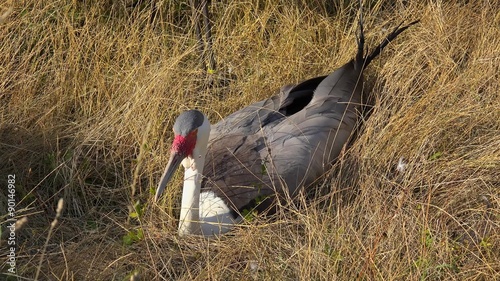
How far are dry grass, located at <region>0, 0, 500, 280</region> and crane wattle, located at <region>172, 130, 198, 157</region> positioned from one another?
199mm

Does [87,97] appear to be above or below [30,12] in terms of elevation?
below

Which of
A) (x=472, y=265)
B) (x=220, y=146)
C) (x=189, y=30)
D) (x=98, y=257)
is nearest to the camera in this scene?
(x=472, y=265)

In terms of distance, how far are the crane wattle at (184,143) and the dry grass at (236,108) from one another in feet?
0.65

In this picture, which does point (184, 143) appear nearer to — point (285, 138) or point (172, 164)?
point (172, 164)

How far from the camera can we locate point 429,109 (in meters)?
4.78

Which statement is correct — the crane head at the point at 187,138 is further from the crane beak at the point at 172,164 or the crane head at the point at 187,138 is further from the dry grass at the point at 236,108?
the dry grass at the point at 236,108

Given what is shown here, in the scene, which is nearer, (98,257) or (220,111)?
(98,257)

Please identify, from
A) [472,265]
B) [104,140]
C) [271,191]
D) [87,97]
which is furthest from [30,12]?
[472,265]

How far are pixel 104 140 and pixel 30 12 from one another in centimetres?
113

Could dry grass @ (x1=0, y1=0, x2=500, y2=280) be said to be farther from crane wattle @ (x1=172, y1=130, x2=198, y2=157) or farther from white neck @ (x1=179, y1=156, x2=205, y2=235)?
crane wattle @ (x1=172, y1=130, x2=198, y2=157)

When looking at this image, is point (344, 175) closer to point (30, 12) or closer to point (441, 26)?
point (441, 26)

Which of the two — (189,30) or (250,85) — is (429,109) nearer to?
(250,85)

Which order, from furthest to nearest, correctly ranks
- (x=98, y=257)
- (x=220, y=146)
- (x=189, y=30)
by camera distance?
1. (x=189, y=30)
2. (x=220, y=146)
3. (x=98, y=257)

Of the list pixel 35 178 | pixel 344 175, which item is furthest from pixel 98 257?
pixel 344 175
